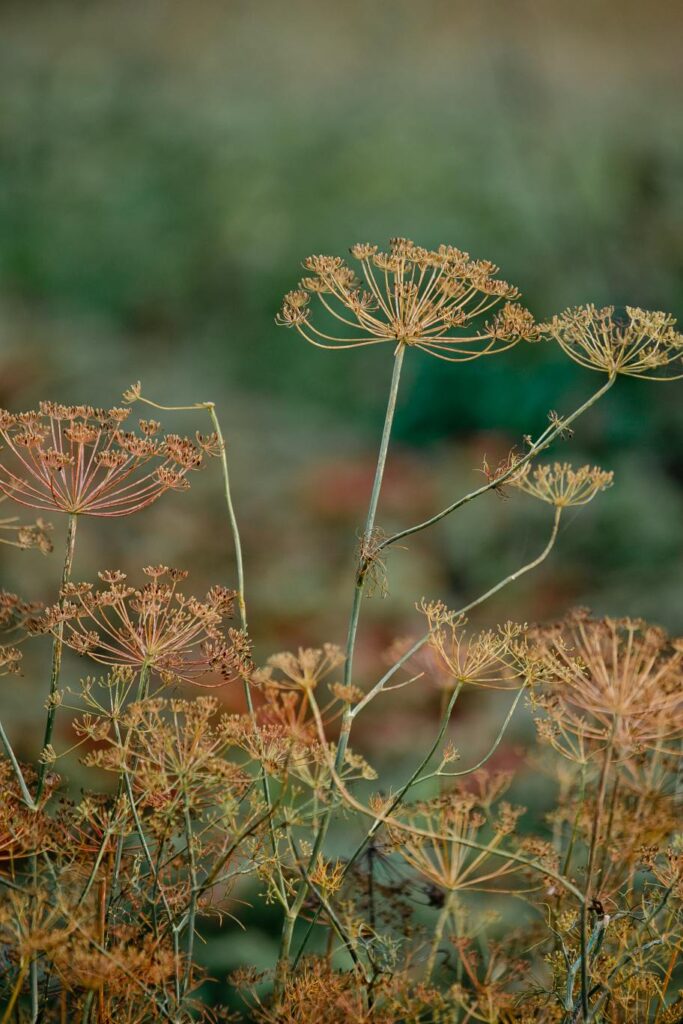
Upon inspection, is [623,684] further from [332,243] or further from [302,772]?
[332,243]

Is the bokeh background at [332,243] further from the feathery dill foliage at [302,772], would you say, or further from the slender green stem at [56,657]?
the slender green stem at [56,657]

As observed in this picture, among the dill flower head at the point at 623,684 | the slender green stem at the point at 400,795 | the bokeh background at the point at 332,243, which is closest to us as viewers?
the dill flower head at the point at 623,684

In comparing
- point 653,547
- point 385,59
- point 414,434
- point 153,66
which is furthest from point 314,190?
point 653,547

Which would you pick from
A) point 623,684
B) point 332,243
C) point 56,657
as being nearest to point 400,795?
point 623,684

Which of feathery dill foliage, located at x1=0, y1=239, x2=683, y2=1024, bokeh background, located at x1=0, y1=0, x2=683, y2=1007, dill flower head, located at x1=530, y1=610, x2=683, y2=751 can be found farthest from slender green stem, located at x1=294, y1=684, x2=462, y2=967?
bokeh background, located at x1=0, y1=0, x2=683, y2=1007

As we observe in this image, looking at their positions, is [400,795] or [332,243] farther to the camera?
[332,243]

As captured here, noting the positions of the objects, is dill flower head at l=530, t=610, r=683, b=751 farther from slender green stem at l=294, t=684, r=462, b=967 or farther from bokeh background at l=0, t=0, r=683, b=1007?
bokeh background at l=0, t=0, r=683, b=1007

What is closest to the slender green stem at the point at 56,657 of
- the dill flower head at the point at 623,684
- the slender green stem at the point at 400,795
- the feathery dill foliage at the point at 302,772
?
the feathery dill foliage at the point at 302,772

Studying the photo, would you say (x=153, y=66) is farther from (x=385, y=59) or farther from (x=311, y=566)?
(x=311, y=566)
